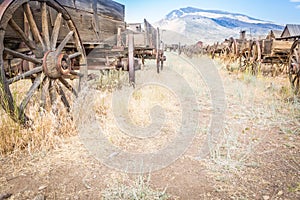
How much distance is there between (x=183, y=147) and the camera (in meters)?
2.32

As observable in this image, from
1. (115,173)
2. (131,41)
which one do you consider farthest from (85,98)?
(131,41)

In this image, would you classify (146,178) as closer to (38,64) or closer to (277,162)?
(277,162)

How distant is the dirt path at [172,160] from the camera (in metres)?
1.57

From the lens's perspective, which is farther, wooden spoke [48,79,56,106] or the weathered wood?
the weathered wood

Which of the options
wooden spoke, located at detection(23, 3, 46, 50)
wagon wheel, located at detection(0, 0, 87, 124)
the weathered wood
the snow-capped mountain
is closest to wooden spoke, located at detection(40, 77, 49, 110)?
wagon wheel, located at detection(0, 0, 87, 124)

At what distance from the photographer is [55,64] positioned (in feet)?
8.13

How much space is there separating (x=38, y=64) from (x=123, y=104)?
1255 millimetres

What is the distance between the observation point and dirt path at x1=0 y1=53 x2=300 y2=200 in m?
1.57

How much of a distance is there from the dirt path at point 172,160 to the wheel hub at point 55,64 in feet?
1.68

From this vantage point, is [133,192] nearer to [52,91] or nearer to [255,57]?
[52,91]

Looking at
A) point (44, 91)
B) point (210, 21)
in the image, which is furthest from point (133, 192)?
point (210, 21)

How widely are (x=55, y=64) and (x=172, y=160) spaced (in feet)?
5.44

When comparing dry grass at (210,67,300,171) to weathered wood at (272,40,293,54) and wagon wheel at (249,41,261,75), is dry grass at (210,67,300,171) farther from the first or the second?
wagon wheel at (249,41,261,75)

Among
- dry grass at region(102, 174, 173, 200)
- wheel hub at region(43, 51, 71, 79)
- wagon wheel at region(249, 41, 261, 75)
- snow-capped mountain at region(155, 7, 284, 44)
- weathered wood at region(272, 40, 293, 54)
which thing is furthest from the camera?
snow-capped mountain at region(155, 7, 284, 44)
